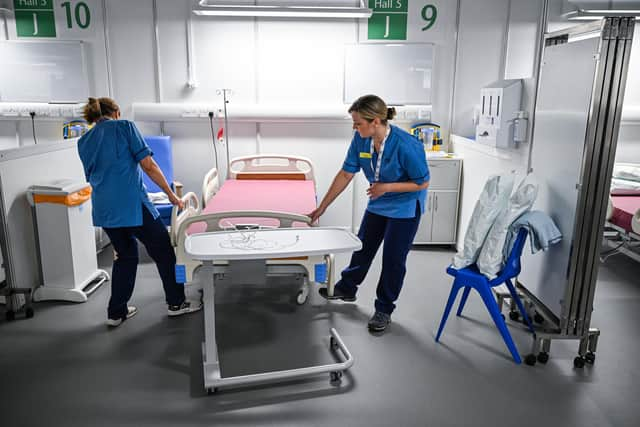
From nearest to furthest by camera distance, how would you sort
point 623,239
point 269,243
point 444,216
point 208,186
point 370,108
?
point 269,243 < point 370,108 < point 208,186 < point 623,239 < point 444,216

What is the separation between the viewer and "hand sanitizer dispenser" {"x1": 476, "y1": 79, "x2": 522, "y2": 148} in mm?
3465

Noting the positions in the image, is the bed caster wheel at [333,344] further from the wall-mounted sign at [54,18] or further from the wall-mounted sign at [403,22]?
the wall-mounted sign at [54,18]

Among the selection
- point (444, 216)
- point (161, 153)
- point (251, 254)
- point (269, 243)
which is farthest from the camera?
point (161, 153)

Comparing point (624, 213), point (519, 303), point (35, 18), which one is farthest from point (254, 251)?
point (35, 18)

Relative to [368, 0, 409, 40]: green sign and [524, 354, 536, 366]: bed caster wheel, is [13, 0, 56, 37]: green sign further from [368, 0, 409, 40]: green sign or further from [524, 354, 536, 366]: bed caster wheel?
[524, 354, 536, 366]: bed caster wheel

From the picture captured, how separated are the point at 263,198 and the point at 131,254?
1.15 meters

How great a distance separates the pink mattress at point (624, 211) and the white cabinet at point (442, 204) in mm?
1320

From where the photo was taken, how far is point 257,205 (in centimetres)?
372

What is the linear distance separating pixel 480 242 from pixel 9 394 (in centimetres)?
263

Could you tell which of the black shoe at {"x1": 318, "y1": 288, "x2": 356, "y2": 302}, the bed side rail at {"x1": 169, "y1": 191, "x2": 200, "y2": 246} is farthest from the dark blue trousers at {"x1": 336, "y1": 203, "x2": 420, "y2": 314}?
the bed side rail at {"x1": 169, "y1": 191, "x2": 200, "y2": 246}

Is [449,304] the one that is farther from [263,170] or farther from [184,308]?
[263,170]

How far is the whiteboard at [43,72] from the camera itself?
16.7ft

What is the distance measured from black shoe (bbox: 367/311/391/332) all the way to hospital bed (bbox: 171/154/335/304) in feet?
1.43

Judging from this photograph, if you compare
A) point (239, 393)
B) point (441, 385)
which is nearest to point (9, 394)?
point (239, 393)
